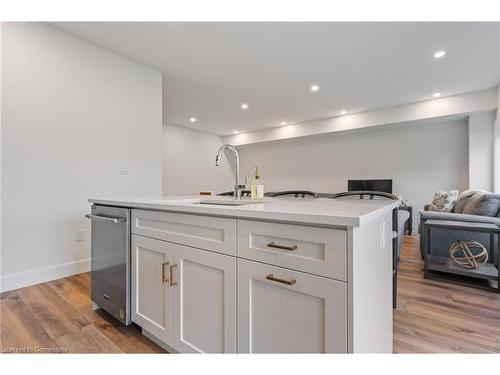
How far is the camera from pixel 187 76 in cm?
365

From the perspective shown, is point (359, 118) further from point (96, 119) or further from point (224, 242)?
→ point (224, 242)

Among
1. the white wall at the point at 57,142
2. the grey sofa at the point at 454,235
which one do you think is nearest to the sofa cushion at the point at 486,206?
the grey sofa at the point at 454,235

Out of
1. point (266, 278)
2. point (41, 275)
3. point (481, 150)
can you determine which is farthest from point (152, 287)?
point (481, 150)

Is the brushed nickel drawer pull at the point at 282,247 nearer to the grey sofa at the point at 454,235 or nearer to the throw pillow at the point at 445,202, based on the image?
the grey sofa at the point at 454,235

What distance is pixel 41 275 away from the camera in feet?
7.65

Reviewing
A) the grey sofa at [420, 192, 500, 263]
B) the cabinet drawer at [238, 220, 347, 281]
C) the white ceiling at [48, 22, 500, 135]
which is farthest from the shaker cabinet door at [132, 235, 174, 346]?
the grey sofa at [420, 192, 500, 263]

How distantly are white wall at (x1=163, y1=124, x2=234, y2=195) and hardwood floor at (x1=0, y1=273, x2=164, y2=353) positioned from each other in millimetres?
4315

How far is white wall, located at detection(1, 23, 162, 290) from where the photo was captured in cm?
221

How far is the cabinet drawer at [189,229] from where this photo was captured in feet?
3.29

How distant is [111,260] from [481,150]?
19.5ft

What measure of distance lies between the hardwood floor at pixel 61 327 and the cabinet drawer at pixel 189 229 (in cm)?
66

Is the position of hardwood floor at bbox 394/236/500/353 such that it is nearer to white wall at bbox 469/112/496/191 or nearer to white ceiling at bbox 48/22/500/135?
white ceiling at bbox 48/22/500/135
